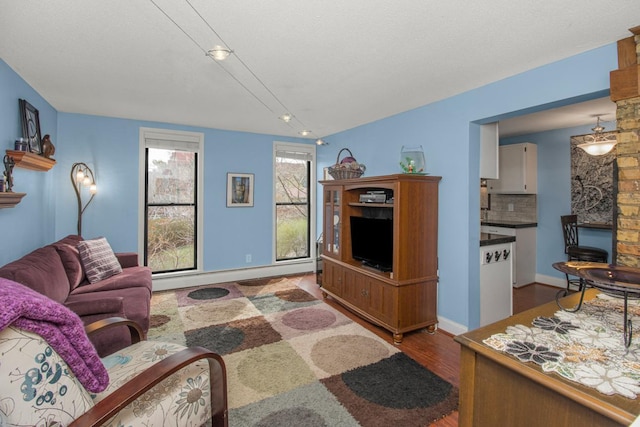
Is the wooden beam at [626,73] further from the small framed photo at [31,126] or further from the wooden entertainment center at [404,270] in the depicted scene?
the small framed photo at [31,126]

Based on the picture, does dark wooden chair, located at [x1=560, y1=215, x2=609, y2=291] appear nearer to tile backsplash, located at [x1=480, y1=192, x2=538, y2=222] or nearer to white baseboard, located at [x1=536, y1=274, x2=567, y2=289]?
white baseboard, located at [x1=536, y1=274, x2=567, y2=289]

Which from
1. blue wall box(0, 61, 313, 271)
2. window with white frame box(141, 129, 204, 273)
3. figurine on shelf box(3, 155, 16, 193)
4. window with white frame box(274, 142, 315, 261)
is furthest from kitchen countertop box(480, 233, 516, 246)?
figurine on shelf box(3, 155, 16, 193)

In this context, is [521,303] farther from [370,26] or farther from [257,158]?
[257,158]

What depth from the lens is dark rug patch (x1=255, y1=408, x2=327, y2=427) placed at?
181 cm

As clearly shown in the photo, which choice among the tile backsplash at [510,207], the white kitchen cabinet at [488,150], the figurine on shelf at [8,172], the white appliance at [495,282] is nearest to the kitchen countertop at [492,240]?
the white appliance at [495,282]

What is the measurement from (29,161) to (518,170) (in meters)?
5.99

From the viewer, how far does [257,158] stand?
501 cm

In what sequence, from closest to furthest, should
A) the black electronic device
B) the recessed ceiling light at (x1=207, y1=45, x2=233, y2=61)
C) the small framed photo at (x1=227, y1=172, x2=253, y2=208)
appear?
the recessed ceiling light at (x1=207, y1=45, x2=233, y2=61)
the black electronic device
the small framed photo at (x1=227, y1=172, x2=253, y2=208)

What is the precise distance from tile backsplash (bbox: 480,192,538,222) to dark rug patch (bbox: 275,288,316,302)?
10.3 feet

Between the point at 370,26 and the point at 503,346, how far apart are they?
1818mm

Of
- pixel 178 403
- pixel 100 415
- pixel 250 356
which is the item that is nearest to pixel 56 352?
pixel 100 415

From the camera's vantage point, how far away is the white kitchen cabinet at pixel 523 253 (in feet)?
15.3

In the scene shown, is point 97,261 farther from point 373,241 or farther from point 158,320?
point 373,241

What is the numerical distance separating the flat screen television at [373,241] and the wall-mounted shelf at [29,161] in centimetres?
314
